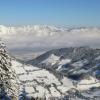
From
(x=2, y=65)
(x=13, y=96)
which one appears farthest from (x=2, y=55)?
(x=13, y=96)

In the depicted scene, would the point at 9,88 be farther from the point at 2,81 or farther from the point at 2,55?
the point at 2,55

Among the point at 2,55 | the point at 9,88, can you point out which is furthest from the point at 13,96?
the point at 2,55

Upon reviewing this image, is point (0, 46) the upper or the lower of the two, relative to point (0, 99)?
upper

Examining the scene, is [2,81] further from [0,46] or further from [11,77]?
[0,46]

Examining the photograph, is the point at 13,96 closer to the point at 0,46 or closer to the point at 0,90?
the point at 0,90

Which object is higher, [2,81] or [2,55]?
[2,55]
